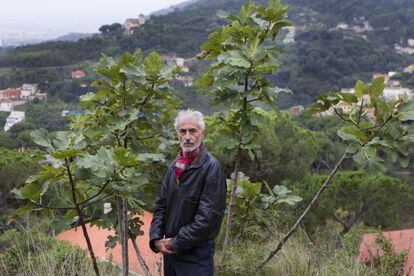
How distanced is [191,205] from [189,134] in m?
0.29

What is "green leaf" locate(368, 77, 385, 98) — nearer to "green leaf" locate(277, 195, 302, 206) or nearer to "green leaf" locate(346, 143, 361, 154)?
"green leaf" locate(346, 143, 361, 154)

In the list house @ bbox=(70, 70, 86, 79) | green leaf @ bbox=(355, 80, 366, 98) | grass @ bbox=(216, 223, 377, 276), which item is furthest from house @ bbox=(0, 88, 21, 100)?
green leaf @ bbox=(355, 80, 366, 98)

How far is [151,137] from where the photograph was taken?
7.84 feet

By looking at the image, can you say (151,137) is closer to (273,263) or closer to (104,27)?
(273,263)

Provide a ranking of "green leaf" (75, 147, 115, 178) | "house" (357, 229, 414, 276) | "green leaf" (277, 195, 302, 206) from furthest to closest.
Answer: "house" (357, 229, 414, 276), "green leaf" (277, 195, 302, 206), "green leaf" (75, 147, 115, 178)

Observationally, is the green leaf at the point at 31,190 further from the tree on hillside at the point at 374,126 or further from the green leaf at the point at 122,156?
the tree on hillside at the point at 374,126

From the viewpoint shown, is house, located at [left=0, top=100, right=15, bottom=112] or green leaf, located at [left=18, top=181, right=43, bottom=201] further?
house, located at [left=0, top=100, right=15, bottom=112]

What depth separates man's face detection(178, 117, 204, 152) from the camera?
74.7 inches

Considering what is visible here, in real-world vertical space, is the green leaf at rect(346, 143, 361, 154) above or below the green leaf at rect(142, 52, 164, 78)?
below

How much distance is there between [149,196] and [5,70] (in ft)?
142

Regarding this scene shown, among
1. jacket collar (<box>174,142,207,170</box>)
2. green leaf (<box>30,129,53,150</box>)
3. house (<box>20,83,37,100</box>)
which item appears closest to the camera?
green leaf (<box>30,129,53,150</box>)

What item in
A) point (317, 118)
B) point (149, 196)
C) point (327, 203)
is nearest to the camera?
point (149, 196)

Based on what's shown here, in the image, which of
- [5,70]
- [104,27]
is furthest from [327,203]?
[104,27]

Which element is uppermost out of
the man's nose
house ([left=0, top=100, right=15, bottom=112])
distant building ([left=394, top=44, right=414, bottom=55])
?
the man's nose
